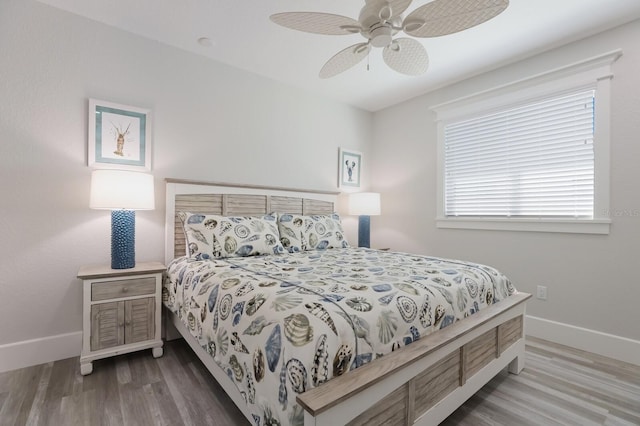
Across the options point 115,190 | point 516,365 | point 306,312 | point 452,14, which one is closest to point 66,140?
point 115,190

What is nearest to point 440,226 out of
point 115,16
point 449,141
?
point 449,141

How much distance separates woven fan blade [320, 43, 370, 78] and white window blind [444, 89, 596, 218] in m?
1.84

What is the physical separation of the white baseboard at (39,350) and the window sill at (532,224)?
356 centimetres

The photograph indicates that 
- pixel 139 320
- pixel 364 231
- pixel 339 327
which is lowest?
pixel 139 320

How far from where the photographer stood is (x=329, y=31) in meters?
1.77

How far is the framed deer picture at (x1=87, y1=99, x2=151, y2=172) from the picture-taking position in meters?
2.32

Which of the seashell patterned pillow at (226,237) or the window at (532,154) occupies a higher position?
the window at (532,154)

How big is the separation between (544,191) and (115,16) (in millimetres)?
3852

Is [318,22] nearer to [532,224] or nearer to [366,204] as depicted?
[366,204]

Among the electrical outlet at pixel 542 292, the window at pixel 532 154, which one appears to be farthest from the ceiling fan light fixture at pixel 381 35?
the electrical outlet at pixel 542 292

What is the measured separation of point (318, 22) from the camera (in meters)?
1.68

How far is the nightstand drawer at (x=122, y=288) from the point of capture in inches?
79.1

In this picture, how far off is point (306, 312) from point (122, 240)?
5.75 ft

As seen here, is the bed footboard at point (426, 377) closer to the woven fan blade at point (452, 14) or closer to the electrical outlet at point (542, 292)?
the electrical outlet at point (542, 292)
